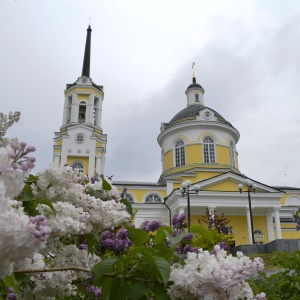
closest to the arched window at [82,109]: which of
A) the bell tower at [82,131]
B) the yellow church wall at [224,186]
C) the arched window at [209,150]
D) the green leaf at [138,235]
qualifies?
the bell tower at [82,131]

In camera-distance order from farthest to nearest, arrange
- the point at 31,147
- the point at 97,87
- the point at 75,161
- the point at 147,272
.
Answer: the point at 97,87, the point at 75,161, the point at 147,272, the point at 31,147

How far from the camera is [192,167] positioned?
99.9 ft

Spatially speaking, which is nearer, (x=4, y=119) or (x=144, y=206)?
(x=4, y=119)

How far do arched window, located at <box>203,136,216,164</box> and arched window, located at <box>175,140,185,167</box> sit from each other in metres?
1.89

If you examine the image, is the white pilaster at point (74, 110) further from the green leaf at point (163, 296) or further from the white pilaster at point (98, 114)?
the green leaf at point (163, 296)

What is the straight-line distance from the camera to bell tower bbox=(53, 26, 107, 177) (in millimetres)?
32156

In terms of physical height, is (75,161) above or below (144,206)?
above

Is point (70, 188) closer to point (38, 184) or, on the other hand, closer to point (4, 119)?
point (38, 184)

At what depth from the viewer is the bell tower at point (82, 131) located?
32156mm

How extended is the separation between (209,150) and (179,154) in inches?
103

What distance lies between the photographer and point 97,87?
121ft

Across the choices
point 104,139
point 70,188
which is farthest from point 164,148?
point 70,188

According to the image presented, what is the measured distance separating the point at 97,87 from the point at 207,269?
36.1 metres

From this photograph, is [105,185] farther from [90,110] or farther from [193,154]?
[90,110]
